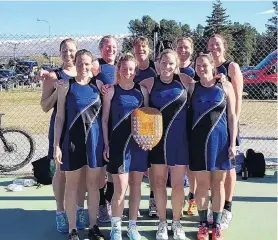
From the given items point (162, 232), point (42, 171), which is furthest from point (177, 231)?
point (42, 171)

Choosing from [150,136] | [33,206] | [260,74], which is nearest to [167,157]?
[150,136]

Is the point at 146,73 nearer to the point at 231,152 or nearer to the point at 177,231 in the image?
the point at 231,152

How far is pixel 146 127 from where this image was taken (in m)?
3.64

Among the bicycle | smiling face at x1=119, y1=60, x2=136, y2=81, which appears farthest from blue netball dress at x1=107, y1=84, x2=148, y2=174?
the bicycle

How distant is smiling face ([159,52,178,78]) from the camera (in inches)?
148

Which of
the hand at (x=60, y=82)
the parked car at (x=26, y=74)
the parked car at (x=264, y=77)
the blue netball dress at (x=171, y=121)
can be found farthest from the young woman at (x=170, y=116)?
the parked car at (x=26, y=74)

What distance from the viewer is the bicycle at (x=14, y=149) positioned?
6.73 meters

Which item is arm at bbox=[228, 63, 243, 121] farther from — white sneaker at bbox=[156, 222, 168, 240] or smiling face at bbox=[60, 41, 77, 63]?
smiling face at bbox=[60, 41, 77, 63]

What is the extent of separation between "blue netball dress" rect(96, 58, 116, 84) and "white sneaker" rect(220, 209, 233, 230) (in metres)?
1.68

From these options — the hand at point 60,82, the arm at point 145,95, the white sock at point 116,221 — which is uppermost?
the hand at point 60,82

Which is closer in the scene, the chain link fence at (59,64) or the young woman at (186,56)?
the young woman at (186,56)

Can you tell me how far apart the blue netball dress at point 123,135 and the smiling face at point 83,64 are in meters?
0.28

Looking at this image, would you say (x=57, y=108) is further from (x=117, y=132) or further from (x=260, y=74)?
(x=260, y=74)

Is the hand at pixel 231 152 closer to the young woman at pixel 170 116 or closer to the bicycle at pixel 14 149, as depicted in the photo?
the young woman at pixel 170 116
